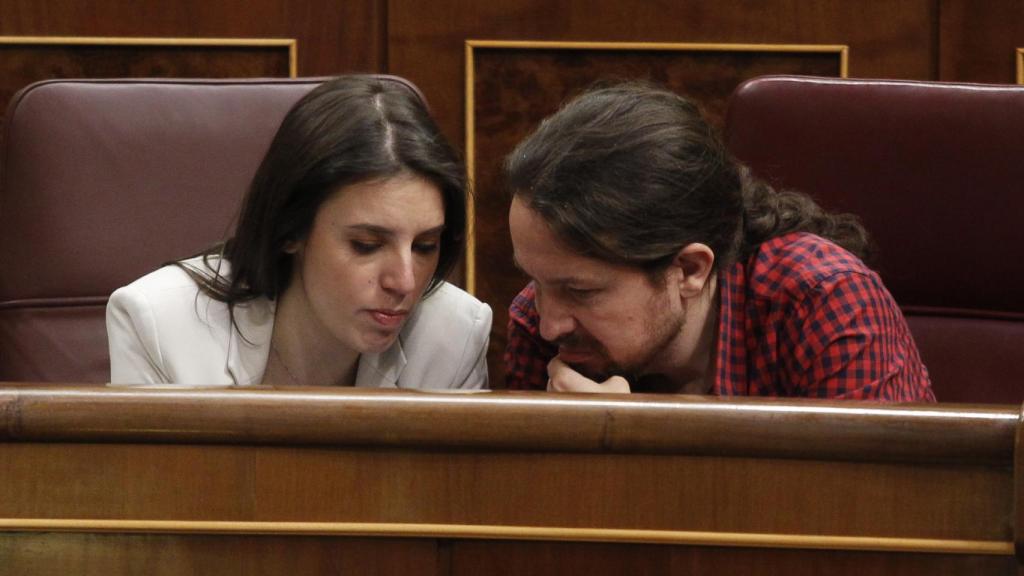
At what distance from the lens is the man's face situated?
103 centimetres

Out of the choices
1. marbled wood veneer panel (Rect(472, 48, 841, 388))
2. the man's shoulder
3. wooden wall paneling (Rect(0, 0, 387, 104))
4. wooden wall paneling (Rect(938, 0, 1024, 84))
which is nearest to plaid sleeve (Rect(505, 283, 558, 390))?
the man's shoulder

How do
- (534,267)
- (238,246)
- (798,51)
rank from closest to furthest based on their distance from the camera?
(534,267)
(238,246)
(798,51)

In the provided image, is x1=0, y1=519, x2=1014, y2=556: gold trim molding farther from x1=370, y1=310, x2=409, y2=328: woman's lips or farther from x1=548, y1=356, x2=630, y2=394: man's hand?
x1=370, y1=310, x2=409, y2=328: woman's lips

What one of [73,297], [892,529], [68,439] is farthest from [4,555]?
[73,297]

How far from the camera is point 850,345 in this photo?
0.99 m

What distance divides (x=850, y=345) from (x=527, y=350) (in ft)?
0.99

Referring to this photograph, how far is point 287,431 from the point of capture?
66cm

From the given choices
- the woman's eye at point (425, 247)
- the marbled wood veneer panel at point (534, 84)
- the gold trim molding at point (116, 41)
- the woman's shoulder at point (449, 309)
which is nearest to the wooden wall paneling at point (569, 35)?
the marbled wood veneer panel at point (534, 84)

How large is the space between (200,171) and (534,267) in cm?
37

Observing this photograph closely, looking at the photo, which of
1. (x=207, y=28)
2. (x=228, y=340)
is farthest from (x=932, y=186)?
(x=207, y=28)

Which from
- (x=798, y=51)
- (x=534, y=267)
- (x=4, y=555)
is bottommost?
(x=4, y=555)

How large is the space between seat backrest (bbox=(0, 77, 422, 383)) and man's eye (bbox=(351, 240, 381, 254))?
0.19 meters

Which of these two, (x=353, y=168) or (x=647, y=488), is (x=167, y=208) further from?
(x=647, y=488)

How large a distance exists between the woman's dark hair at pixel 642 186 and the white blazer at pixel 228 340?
18 centimetres
